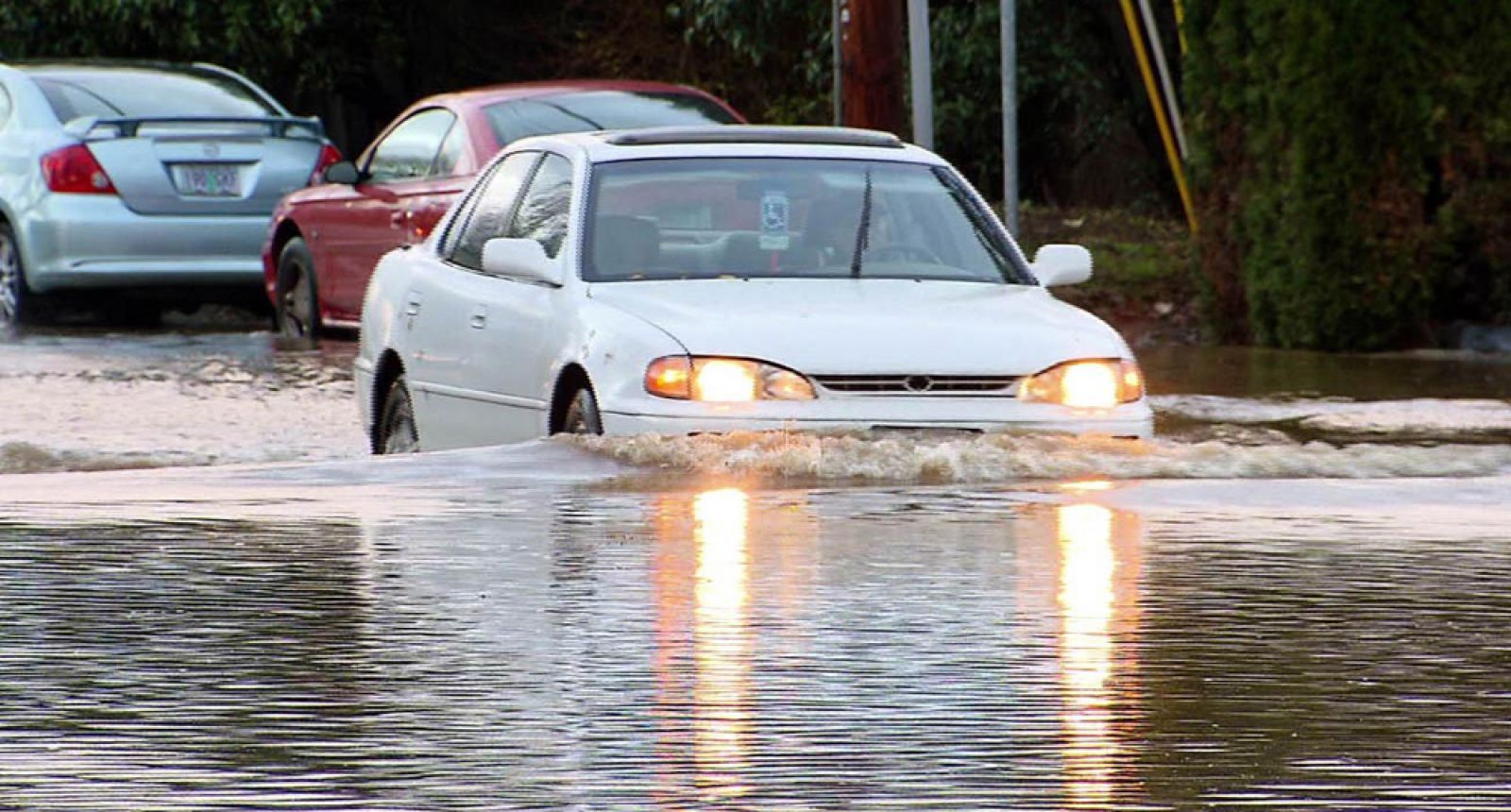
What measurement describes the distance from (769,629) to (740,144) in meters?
4.41

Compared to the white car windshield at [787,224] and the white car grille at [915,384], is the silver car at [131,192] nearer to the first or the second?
the white car windshield at [787,224]

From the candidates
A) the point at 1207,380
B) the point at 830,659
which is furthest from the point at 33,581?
the point at 1207,380

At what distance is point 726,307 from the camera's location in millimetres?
9016

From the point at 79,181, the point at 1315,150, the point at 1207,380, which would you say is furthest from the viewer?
the point at 79,181

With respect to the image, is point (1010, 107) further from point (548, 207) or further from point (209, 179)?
point (548, 207)

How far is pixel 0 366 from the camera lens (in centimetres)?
1488

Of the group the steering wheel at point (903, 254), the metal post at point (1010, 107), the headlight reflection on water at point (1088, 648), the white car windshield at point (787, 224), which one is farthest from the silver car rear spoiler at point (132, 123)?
the headlight reflection on water at point (1088, 648)

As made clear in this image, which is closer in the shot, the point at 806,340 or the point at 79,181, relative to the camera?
the point at 806,340

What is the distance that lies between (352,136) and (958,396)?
2438cm

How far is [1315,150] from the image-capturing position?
1576 centimetres

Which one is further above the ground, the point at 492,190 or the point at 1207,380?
the point at 492,190

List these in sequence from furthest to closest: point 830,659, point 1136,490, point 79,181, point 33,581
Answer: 1. point 79,181
2. point 1136,490
3. point 33,581
4. point 830,659

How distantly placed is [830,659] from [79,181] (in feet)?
41.4

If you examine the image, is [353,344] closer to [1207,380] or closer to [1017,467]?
[1207,380]
